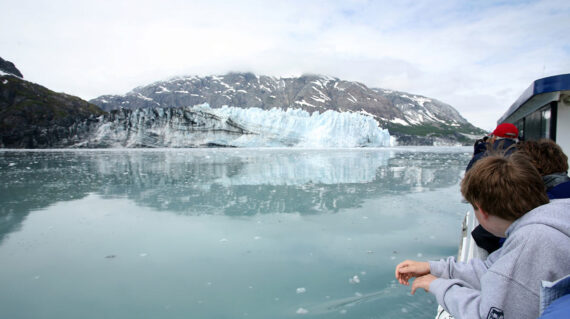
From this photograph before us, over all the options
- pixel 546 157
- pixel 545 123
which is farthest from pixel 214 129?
pixel 546 157

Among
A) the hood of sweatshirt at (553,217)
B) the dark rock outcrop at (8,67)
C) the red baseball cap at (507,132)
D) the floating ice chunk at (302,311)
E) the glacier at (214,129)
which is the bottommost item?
the floating ice chunk at (302,311)

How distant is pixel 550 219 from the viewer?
105 cm

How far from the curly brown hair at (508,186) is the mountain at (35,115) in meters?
52.7

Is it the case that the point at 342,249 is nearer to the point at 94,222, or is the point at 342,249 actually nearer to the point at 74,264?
the point at 74,264

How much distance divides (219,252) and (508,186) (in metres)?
3.97

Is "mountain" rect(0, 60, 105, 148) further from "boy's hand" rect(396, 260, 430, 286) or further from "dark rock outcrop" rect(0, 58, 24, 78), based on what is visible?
"boy's hand" rect(396, 260, 430, 286)

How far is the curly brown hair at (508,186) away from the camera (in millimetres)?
1236

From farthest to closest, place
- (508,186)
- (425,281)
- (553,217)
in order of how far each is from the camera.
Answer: (425,281) → (508,186) → (553,217)

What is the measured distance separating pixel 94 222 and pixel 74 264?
219 centimetres

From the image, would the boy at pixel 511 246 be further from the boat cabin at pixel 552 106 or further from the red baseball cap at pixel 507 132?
the boat cabin at pixel 552 106

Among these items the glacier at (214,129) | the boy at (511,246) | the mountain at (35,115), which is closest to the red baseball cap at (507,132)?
the boy at (511,246)

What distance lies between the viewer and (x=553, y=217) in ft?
3.44

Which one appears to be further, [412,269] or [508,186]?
[412,269]

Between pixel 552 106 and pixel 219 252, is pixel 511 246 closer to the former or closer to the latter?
pixel 219 252
